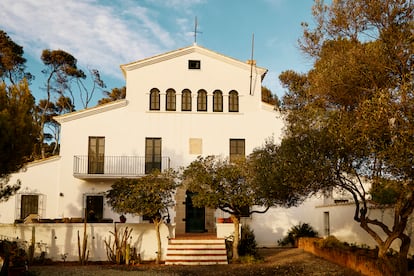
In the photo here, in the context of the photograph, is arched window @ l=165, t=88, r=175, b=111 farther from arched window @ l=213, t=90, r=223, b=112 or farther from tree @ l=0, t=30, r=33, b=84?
tree @ l=0, t=30, r=33, b=84

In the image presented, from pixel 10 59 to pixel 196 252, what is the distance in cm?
2338

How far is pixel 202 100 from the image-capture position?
23.4 metres

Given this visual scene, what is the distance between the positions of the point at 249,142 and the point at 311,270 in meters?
10.1

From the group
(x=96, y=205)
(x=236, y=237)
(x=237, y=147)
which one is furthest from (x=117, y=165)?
(x=236, y=237)

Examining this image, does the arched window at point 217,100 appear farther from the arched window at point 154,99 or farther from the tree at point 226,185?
the tree at point 226,185

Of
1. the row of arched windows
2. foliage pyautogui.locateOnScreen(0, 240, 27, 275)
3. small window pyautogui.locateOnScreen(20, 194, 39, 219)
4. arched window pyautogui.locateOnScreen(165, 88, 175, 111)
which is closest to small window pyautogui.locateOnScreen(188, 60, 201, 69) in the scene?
the row of arched windows

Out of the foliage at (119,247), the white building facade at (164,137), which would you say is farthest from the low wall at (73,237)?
the white building facade at (164,137)

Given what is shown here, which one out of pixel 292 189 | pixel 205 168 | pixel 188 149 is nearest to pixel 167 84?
pixel 188 149

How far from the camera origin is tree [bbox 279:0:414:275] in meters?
8.82

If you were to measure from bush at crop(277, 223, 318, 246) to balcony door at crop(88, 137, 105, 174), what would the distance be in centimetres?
934

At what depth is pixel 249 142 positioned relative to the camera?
75.3ft

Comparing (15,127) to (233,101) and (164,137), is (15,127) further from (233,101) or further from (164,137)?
(233,101)

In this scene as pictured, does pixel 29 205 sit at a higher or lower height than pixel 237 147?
lower

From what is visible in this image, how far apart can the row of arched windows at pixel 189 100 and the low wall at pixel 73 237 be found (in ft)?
26.4
